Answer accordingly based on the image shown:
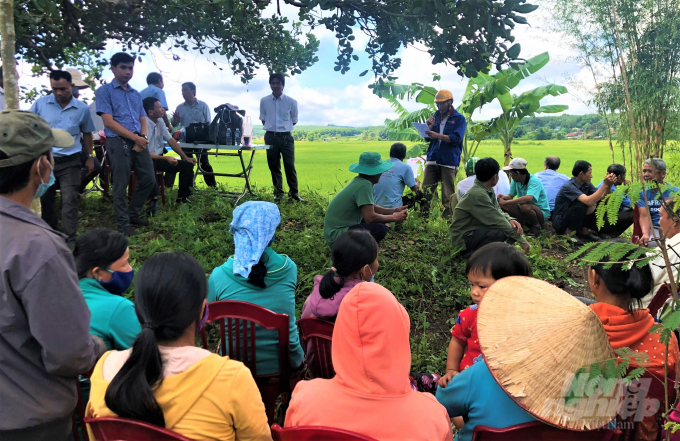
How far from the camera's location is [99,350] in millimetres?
1521

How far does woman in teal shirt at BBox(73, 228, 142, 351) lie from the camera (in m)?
1.74

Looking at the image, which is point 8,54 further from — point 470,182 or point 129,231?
point 470,182

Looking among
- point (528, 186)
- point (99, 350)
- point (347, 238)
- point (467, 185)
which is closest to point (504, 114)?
point (528, 186)

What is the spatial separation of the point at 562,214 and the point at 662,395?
15.7ft

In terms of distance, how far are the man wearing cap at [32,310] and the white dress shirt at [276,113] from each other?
5407 millimetres

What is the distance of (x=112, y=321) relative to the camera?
1.74 meters

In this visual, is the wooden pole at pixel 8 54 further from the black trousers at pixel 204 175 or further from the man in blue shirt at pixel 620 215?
the man in blue shirt at pixel 620 215

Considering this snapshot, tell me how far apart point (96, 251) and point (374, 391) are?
137 cm

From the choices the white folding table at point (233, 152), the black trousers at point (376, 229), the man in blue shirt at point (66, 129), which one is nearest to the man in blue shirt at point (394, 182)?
the black trousers at point (376, 229)

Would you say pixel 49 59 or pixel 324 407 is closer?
pixel 324 407

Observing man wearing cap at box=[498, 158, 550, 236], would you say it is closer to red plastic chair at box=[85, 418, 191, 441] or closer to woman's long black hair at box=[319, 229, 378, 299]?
woman's long black hair at box=[319, 229, 378, 299]

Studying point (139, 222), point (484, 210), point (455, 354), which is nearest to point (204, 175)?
point (139, 222)

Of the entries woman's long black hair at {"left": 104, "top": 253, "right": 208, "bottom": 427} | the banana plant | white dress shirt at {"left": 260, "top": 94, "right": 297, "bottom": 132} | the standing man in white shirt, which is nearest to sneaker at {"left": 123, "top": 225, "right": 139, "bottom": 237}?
the standing man in white shirt

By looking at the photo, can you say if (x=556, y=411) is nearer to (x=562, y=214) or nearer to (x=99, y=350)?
(x=99, y=350)
